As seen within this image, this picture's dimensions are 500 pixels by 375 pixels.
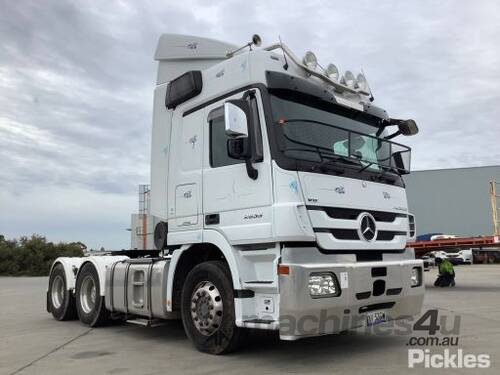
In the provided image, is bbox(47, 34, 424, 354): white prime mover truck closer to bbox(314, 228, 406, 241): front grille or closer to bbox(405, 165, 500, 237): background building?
bbox(314, 228, 406, 241): front grille

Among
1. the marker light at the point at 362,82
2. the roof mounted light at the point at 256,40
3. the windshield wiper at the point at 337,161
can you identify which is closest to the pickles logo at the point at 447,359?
the windshield wiper at the point at 337,161

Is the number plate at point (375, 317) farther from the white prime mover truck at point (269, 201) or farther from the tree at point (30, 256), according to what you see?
the tree at point (30, 256)

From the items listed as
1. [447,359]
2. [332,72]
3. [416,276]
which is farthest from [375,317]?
[332,72]

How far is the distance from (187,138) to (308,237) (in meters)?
2.36

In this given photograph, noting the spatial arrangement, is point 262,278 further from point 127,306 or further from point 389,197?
point 127,306

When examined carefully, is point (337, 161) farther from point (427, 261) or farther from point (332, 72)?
point (427, 261)

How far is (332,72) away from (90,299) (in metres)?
5.65

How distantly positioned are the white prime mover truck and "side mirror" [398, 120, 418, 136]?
1cm

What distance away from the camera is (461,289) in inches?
588

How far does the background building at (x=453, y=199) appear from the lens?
130 ft

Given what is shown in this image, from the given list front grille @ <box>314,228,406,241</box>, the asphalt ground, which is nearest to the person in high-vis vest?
the asphalt ground

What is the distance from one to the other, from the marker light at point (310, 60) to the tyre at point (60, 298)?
6126mm

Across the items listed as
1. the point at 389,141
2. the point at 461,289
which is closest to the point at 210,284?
the point at 389,141

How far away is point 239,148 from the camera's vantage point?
216 inches
